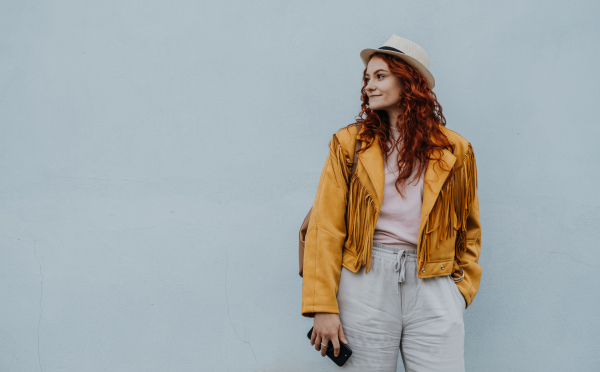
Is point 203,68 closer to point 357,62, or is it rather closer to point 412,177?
point 357,62

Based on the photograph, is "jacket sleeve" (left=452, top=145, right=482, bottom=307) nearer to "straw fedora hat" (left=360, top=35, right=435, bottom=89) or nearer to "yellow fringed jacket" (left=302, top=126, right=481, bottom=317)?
"yellow fringed jacket" (left=302, top=126, right=481, bottom=317)

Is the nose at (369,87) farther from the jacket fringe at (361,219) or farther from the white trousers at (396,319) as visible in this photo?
the white trousers at (396,319)

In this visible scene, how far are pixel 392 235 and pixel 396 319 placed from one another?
1.14ft

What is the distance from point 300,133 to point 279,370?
56.6 inches

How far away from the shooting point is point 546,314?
115 inches

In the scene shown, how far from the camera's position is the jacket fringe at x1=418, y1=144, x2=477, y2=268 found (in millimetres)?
2059

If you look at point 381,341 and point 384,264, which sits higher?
point 384,264

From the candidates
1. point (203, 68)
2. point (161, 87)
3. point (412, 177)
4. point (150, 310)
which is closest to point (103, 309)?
point (150, 310)

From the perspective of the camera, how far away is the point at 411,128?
2.16 meters

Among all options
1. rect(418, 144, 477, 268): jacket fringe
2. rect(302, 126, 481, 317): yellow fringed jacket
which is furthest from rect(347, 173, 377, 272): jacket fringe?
rect(418, 144, 477, 268): jacket fringe

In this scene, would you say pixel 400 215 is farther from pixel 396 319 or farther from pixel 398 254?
pixel 396 319

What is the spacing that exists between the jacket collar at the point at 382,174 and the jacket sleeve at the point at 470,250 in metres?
0.18

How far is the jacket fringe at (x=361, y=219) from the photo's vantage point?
2059 mm

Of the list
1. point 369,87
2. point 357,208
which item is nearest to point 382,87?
point 369,87
